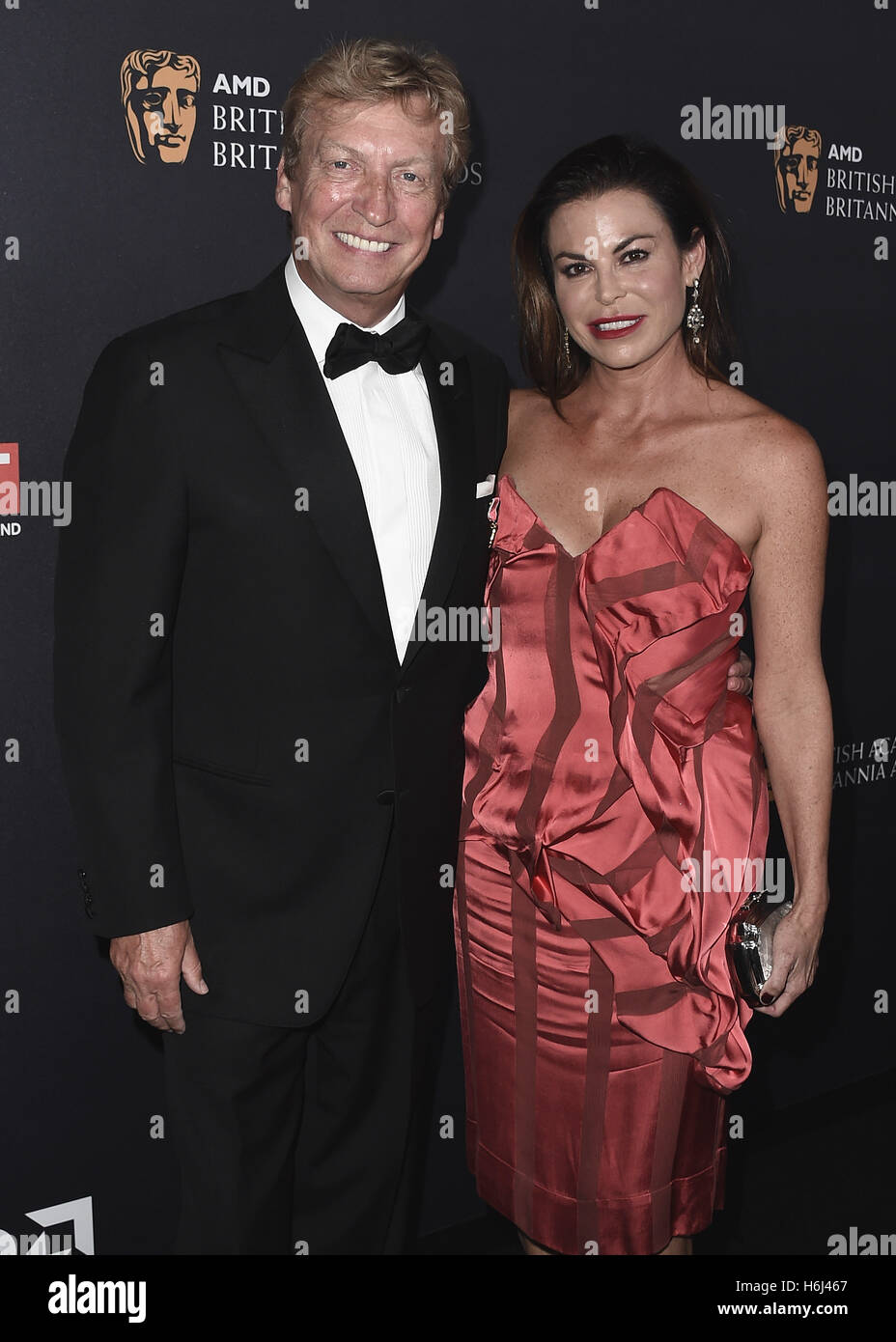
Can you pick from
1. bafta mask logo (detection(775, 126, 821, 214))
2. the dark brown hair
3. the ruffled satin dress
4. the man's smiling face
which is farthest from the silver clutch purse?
bafta mask logo (detection(775, 126, 821, 214))

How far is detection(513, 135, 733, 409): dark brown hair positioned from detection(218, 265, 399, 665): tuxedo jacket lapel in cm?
52

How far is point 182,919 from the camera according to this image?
1791 millimetres

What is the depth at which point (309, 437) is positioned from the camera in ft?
5.77

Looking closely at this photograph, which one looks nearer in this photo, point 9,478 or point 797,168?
point 9,478

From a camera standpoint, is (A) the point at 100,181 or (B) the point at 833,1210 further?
(B) the point at 833,1210

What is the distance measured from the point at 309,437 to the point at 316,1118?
1103 mm

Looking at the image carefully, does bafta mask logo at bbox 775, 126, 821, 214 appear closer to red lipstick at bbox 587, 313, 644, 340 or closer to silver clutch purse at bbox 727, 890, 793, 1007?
red lipstick at bbox 587, 313, 644, 340

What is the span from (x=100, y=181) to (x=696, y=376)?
1.00m

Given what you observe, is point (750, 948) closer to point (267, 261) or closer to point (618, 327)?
point (618, 327)

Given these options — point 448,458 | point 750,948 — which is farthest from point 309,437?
point 750,948

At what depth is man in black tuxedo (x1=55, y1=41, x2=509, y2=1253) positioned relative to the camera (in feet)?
5.64

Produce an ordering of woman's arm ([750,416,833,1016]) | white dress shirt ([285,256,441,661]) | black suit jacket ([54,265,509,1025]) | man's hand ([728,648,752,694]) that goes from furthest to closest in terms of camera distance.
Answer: man's hand ([728,648,752,694]) → woman's arm ([750,416,833,1016]) → white dress shirt ([285,256,441,661]) → black suit jacket ([54,265,509,1025])
